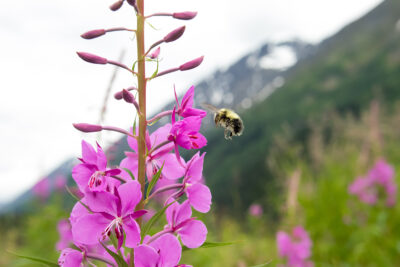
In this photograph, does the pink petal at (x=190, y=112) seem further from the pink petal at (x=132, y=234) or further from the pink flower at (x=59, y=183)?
the pink flower at (x=59, y=183)

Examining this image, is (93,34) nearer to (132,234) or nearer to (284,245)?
(132,234)

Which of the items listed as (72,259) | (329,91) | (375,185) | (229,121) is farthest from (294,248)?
(329,91)

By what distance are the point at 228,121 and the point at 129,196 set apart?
4.47ft

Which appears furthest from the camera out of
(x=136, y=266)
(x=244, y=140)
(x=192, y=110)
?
(x=244, y=140)

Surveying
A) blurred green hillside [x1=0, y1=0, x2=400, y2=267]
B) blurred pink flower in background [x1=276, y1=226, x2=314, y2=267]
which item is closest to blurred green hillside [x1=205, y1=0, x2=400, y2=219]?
blurred green hillside [x1=0, y1=0, x2=400, y2=267]

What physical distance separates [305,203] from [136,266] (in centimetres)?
575

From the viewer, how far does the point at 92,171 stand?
1.43m

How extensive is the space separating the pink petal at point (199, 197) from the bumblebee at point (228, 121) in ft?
3.22

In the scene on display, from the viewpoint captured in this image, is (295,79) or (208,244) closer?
(208,244)

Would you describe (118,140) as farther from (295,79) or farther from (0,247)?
(295,79)

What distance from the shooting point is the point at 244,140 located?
119 metres

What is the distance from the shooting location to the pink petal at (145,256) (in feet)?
4.26

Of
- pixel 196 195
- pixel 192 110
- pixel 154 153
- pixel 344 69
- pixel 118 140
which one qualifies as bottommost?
pixel 196 195

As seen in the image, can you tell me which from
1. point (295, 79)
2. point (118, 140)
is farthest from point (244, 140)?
point (118, 140)
